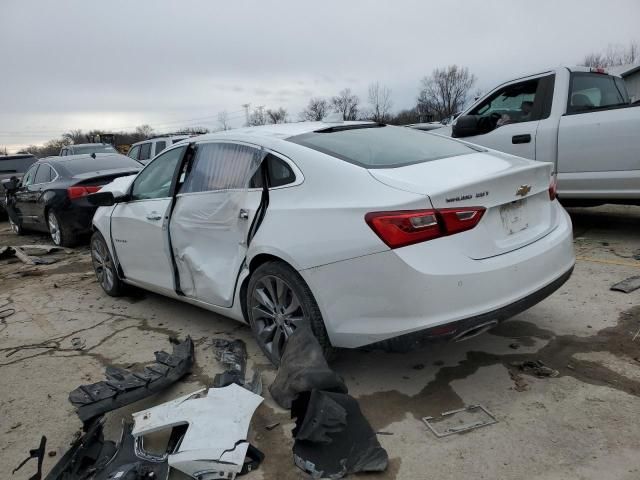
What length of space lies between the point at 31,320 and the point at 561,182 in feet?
18.8

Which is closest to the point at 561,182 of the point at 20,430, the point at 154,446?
the point at 154,446

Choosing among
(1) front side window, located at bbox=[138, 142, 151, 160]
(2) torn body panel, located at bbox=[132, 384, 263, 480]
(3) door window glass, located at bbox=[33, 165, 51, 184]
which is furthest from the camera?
(1) front side window, located at bbox=[138, 142, 151, 160]

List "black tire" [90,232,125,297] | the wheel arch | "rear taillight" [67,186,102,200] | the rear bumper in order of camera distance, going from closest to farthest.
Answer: the rear bumper → the wheel arch → "black tire" [90,232,125,297] → "rear taillight" [67,186,102,200]

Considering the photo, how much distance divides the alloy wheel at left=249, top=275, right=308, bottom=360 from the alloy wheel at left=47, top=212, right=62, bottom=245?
21.1 feet

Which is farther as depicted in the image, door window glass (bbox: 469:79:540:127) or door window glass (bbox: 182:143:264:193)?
door window glass (bbox: 469:79:540:127)

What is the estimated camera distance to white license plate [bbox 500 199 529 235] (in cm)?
276

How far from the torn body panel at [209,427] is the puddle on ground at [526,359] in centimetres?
69

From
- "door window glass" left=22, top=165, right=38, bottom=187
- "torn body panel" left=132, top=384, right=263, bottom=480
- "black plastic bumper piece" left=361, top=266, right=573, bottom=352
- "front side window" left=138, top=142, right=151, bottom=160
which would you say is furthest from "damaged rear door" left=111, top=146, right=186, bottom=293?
"front side window" left=138, top=142, right=151, bottom=160

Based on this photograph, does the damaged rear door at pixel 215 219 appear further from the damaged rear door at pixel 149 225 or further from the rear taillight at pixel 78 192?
the rear taillight at pixel 78 192

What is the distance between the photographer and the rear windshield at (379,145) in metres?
3.03

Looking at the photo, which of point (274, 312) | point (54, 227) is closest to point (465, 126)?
point (274, 312)

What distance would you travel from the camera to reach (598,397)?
2693 mm

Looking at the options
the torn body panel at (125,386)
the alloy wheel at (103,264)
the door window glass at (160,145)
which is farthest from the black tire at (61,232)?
the torn body panel at (125,386)

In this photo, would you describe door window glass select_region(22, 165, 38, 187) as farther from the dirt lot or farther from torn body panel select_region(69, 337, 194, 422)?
torn body panel select_region(69, 337, 194, 422)
